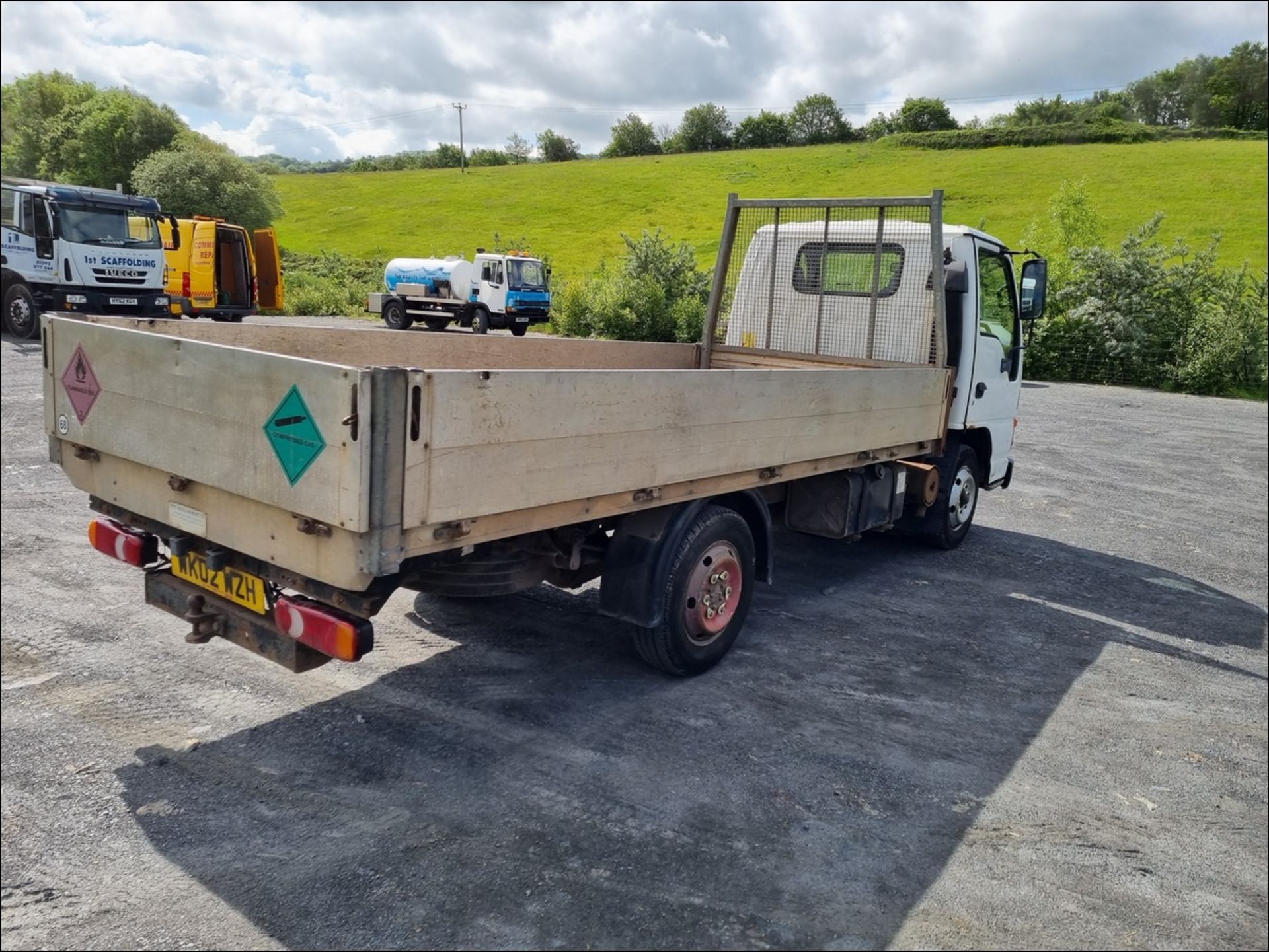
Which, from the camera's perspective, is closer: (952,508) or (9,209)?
(952,508)

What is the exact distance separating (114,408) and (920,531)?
5.81 metres

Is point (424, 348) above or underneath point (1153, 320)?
underneath

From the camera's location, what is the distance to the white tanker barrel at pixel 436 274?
99.1ft

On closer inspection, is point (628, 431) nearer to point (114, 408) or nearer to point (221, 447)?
point (221, 447)

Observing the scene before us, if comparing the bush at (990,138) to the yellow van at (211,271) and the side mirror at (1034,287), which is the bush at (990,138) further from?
the side mirror at (1034,287)

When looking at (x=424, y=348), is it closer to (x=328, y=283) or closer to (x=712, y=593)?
(x=712, y=593)

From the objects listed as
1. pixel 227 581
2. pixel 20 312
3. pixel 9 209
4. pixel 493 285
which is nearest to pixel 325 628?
pixel 227 581

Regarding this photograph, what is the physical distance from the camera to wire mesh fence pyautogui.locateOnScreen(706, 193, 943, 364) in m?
6.66

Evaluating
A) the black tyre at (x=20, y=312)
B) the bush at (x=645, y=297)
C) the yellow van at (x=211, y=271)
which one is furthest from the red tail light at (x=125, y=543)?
the bush at (x=645, y=297)

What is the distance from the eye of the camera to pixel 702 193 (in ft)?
159

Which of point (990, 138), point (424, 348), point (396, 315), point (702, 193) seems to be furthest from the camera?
point (990, 138)

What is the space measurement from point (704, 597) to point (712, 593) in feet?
0.29

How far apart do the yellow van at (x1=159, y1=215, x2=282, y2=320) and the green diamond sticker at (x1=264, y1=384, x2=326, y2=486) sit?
20.1 m

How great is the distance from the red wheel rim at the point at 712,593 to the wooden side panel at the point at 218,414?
6.81 ft
